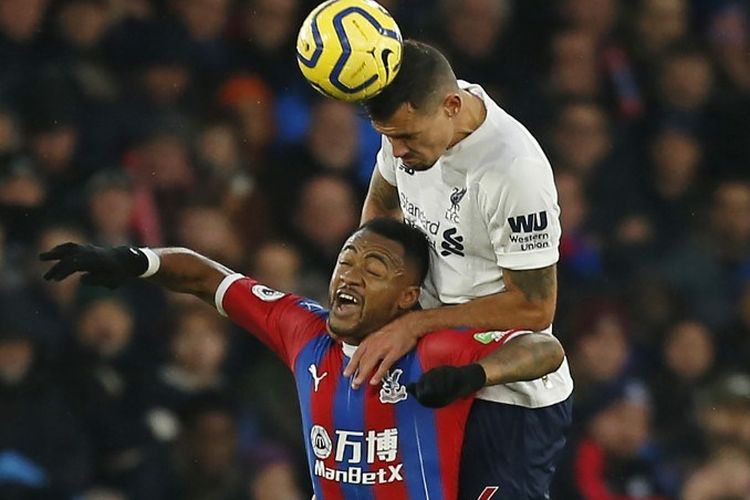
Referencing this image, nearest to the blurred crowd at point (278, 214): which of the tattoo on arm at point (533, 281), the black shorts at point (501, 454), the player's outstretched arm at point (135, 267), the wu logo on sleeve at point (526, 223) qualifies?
the player's outstretched arm at point (135, 267)

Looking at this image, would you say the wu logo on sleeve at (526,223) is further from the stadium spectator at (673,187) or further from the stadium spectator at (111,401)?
the stadium spectator at (673,187)

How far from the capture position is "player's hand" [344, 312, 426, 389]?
16.4ft

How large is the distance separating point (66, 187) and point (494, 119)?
259cm

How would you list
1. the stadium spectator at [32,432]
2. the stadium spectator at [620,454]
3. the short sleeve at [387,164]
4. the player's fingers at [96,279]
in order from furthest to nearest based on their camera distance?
the stadium spectator at [620,454] → the stadium spectator at [32,432] → the short sleeve at [387,164] → the player's fingers at [96,279]

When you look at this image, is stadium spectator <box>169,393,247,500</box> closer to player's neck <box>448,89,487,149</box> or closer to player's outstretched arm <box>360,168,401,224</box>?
player's outstretched arm <box>360,168,401,224</box>

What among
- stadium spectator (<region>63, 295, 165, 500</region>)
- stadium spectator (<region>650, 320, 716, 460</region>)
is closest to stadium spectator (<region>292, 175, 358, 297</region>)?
stadium spectator (<region>63, 295, 165, 500</region>)

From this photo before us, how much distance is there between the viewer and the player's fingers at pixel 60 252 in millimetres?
4992

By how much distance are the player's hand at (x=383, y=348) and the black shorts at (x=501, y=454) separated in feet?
0.95

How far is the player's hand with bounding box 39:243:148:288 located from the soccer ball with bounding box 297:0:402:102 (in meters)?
0.81

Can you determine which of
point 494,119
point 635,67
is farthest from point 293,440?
point 635,67

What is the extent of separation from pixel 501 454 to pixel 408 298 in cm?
53

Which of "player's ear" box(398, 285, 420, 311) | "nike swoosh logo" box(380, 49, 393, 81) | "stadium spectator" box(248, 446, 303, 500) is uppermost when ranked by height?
"nike swoosh logo" box(380, 49, 393, 81)

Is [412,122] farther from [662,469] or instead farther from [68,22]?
[662,469]

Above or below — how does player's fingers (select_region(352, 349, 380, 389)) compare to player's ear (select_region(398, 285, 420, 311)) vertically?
below
